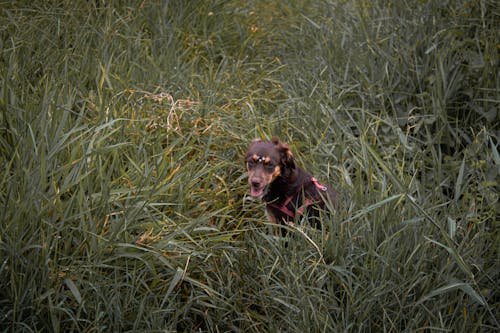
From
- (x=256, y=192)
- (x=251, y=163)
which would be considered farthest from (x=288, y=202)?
(x=251, y=163)

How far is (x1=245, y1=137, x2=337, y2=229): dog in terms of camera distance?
4301 millimetres

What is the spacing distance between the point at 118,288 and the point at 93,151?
0.77 m

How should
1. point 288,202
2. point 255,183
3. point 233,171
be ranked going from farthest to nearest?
point 233,171 < point 288,202 < point 255,183

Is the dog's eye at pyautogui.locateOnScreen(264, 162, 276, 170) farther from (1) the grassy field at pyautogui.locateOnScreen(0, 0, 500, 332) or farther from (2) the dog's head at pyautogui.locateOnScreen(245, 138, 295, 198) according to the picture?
(1) the grassy field at pyautogui.locateOnScreen(0, 0, 500, 332)

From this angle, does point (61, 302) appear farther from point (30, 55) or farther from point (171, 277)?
point (30, 55)

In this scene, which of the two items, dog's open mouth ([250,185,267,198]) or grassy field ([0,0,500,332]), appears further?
dog's open mouth ([250,185,267,198])

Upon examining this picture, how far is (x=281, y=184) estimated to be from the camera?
445cm

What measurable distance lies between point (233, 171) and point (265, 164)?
2.02 ft

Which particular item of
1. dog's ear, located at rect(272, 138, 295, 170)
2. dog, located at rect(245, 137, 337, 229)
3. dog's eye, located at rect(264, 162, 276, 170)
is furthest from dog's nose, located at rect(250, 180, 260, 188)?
dog's ear, located at rect(272, 138, 295, 170)

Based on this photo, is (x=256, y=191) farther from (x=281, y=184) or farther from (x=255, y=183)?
(x=281, y=184)

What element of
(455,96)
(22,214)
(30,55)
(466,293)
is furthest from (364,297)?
(30,55)

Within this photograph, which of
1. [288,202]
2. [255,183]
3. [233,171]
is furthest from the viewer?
[233,171]

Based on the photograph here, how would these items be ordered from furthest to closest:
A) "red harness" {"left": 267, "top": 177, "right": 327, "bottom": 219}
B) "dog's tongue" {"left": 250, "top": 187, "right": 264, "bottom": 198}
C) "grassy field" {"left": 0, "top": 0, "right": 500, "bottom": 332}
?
"dog's tongue" {"left": 250, "top": 187, "right": 264, "bottom": 198}
"red harness" {"left": 267, "top": 177, "right": 327, "bottom": 219}
"grassy field" {"left": 0, "top": 0, "right": 500, "bottom": 332}

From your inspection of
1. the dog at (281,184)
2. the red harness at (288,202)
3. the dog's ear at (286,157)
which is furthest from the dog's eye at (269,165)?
the red harness at (288,202)
